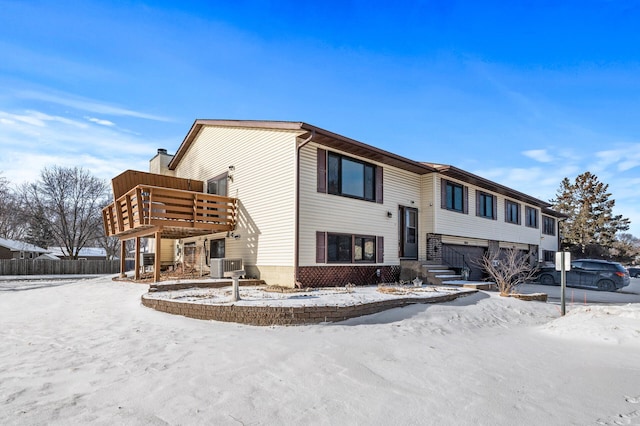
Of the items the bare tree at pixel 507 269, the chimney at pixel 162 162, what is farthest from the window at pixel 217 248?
the bare tree at pixel 507 269

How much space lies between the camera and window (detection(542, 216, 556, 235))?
87.6 ft

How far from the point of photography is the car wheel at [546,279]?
1903cm

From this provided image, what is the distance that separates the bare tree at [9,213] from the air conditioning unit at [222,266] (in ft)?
95.0

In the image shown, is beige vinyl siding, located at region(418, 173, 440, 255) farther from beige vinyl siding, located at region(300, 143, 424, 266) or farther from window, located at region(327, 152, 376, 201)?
window, located at region(327, 152, 376, 201)

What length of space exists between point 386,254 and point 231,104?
9.42 meters

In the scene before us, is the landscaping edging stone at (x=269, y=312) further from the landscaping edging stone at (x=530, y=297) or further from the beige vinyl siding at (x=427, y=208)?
the beige vinyl siding at (x=427, y=208)

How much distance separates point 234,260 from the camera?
12.9m

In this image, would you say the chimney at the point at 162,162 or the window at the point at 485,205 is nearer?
the window at the point at 485,205

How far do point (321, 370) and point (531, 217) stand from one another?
23.8 metres

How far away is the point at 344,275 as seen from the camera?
1251 centimetres

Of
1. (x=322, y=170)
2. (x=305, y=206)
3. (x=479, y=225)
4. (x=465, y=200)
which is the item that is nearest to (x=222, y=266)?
(x=305, y=206)

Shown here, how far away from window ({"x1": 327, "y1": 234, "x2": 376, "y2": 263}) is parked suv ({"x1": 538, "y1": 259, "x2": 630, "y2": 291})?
37.9 feet

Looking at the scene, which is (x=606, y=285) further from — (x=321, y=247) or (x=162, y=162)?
(x=162, y=162)

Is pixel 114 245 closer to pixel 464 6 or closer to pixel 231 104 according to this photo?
pixel 231 104
